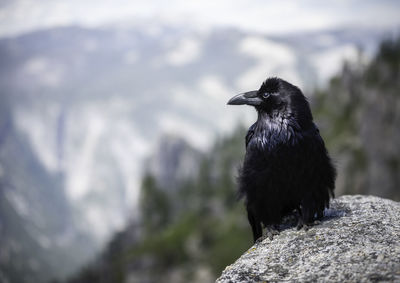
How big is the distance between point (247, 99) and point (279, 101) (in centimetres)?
63

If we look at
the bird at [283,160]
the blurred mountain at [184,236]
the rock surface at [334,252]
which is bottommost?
the rock surface at [334,252]

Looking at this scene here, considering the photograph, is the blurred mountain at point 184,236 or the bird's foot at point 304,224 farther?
the blurred mountain at point 184,236

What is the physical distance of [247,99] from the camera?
7160 mm

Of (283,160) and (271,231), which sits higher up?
(283,160)

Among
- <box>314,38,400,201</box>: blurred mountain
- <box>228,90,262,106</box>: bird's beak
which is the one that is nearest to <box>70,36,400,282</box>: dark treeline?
<box>314,38,400,201</box>: blurred mountain

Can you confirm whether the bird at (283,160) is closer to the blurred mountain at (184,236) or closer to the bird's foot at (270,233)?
the bird's foot at (270,233)

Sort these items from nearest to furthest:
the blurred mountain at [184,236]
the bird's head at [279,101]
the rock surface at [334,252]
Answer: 1. the rock surface at [334,252]
2. the bird's head at [279,101]
3. the blurred mountain at [184,236]

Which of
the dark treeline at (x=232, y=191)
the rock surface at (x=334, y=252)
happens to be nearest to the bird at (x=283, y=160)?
the rock surface at (x=334, y=252)

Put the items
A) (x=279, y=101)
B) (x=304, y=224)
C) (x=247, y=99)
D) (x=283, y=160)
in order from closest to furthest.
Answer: (x=283, y=160) → (x=279, y=101) → (x=304, y=224) → (x=247, y=99)

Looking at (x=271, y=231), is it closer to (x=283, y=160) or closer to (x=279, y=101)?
(x=283, y=160)

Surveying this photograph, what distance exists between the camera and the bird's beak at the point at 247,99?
23.1ft

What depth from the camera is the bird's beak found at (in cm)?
704

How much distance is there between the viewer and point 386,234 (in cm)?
619

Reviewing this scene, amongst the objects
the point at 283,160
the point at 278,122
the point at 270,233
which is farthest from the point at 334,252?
the point at 278,122
